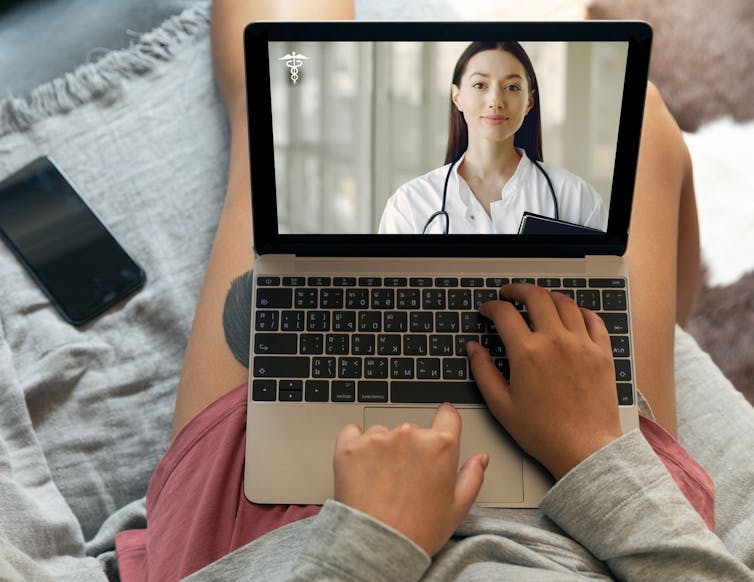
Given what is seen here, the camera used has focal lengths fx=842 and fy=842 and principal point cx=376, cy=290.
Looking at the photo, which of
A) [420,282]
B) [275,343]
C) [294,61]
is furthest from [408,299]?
[294,61]

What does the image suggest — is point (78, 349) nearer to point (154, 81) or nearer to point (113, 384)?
point (113, 384)

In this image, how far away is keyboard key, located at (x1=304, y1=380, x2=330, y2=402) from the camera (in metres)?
0.72

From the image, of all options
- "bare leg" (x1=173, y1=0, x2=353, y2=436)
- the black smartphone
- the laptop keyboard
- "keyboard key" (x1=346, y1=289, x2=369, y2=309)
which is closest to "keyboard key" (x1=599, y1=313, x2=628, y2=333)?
the laptop keyboard

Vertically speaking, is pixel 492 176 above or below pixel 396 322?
above

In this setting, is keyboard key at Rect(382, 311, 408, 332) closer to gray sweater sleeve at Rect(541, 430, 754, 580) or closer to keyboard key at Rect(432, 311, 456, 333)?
keyboard key at Rect(432, 311, 456, 333)

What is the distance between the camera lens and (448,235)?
2.41ft

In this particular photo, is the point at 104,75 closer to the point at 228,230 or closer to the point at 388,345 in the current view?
the point at 228,230

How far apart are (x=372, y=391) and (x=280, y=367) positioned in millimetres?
82

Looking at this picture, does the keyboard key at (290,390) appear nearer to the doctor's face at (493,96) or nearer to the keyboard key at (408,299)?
the keyboard key at (408,299)

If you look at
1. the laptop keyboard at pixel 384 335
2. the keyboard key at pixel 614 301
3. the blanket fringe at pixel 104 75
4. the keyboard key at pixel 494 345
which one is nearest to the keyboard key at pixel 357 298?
the laptop keyboard at pixel 384 335

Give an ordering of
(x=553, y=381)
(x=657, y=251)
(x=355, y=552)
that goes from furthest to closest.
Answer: (x=657, y=251)
(x=553, y=381)
(x=355, y=552)

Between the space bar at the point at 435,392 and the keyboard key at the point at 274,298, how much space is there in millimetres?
120

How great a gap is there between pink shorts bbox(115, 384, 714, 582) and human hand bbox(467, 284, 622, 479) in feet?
0.24

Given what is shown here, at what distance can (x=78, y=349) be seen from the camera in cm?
91
